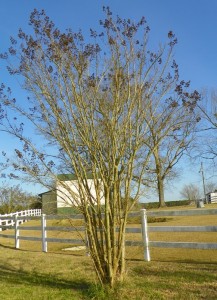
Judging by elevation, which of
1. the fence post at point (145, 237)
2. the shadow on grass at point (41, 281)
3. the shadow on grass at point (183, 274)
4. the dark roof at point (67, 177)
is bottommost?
the shadow on grass at point (41, 281)

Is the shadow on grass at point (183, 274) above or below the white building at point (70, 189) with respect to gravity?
below

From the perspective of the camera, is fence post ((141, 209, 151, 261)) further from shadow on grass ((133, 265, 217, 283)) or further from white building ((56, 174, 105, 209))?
white building ((56, 174, 105, 209))

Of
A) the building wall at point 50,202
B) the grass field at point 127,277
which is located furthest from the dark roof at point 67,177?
the grass field at point 127,277

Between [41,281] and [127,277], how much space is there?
2.10 meters

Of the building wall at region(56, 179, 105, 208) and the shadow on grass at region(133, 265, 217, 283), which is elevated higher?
the building wall at region(56, 179, 105, 208)

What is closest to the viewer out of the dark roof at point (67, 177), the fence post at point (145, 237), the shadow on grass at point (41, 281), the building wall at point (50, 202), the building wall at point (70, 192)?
the building wall at point (70, 192)

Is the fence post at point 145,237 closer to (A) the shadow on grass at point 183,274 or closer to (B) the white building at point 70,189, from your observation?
(A) the shadow on grass at point 183,274

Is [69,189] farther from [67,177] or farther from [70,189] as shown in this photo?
[67,177]

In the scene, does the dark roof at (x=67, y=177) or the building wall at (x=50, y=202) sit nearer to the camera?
the dark roof at (x=67, y=177)

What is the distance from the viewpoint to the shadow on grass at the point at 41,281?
722cm

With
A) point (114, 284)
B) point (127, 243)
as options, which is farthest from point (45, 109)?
point (127, 243)

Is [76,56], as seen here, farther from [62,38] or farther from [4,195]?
[4,195]

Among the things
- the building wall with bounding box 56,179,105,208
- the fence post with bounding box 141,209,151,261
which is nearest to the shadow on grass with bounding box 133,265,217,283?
the fence post with bounding box 141,209,151,261

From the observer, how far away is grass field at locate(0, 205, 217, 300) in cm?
621
